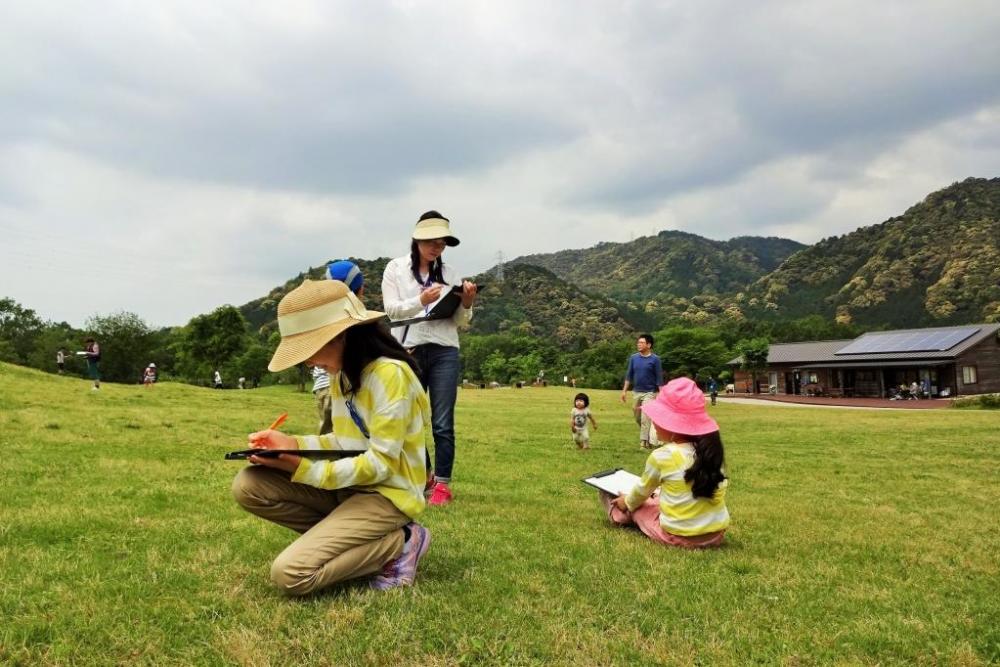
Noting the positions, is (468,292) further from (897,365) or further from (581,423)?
(897,365)

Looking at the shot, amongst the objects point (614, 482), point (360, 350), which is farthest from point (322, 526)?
point (614, 482)

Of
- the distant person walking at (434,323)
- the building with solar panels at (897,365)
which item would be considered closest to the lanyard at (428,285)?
the distant person walking at (434,323)

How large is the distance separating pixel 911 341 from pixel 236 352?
200 feet

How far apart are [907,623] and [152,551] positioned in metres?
4.54

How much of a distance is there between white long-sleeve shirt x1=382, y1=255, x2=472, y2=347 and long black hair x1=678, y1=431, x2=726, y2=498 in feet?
8.00

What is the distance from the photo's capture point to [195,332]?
60.8m

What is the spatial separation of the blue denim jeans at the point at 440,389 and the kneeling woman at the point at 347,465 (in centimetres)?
247

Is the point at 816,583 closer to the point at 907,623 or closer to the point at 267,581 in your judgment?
the point at 907,623

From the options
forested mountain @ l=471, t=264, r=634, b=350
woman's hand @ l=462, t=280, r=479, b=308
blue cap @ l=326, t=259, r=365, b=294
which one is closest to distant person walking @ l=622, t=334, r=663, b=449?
woman's hand @ l=462, t=280, r=479, b=308

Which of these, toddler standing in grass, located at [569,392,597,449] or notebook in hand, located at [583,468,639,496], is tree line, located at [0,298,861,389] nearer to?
toddler standing in grass, located at [569,392,597,449]

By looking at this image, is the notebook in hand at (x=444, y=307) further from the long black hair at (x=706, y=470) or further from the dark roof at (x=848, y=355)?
the dark roof at (x=848, y=355)

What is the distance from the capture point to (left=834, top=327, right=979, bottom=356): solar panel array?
48.4 m

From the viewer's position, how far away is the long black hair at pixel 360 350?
3.57m

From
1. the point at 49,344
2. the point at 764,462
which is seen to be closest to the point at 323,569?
the point at 764,462
